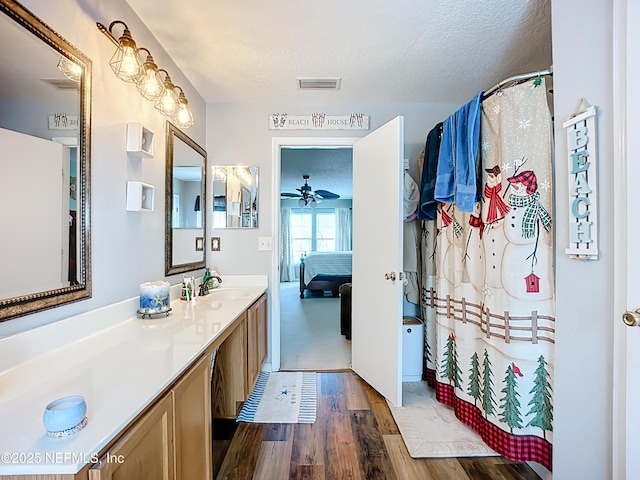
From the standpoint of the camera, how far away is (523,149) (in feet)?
4.86

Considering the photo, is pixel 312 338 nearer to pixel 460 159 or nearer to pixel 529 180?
pixel 460 159

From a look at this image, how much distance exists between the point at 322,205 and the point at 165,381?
769 centimetres

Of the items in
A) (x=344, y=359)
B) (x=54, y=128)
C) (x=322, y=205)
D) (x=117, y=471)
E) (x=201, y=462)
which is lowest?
(x=344, y=359)

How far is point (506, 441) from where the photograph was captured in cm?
152

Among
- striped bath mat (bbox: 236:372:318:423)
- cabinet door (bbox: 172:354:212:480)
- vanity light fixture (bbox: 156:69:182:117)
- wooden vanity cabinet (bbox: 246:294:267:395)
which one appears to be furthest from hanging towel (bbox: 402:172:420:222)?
cabinet door (bbox: 172:354:212:480)

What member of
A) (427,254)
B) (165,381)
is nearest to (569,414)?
(427,254)

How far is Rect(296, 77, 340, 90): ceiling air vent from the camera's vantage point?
216 cm

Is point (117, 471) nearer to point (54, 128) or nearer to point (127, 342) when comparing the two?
point (127, 342)

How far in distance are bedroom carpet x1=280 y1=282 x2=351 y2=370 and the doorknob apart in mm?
2070

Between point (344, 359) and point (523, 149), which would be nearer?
point (523, 149)

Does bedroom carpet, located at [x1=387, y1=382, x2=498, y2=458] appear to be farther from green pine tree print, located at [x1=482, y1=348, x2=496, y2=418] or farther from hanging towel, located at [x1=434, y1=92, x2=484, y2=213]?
hanging towel, located at [x1=434, y1=92, x2=484, y2=213]

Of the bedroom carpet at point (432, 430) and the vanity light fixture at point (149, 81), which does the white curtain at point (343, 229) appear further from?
the vanity light fixture at point (149, 81)

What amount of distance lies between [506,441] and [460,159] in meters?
1.54

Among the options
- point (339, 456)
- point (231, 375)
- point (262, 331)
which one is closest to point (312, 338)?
point (262, 331)
